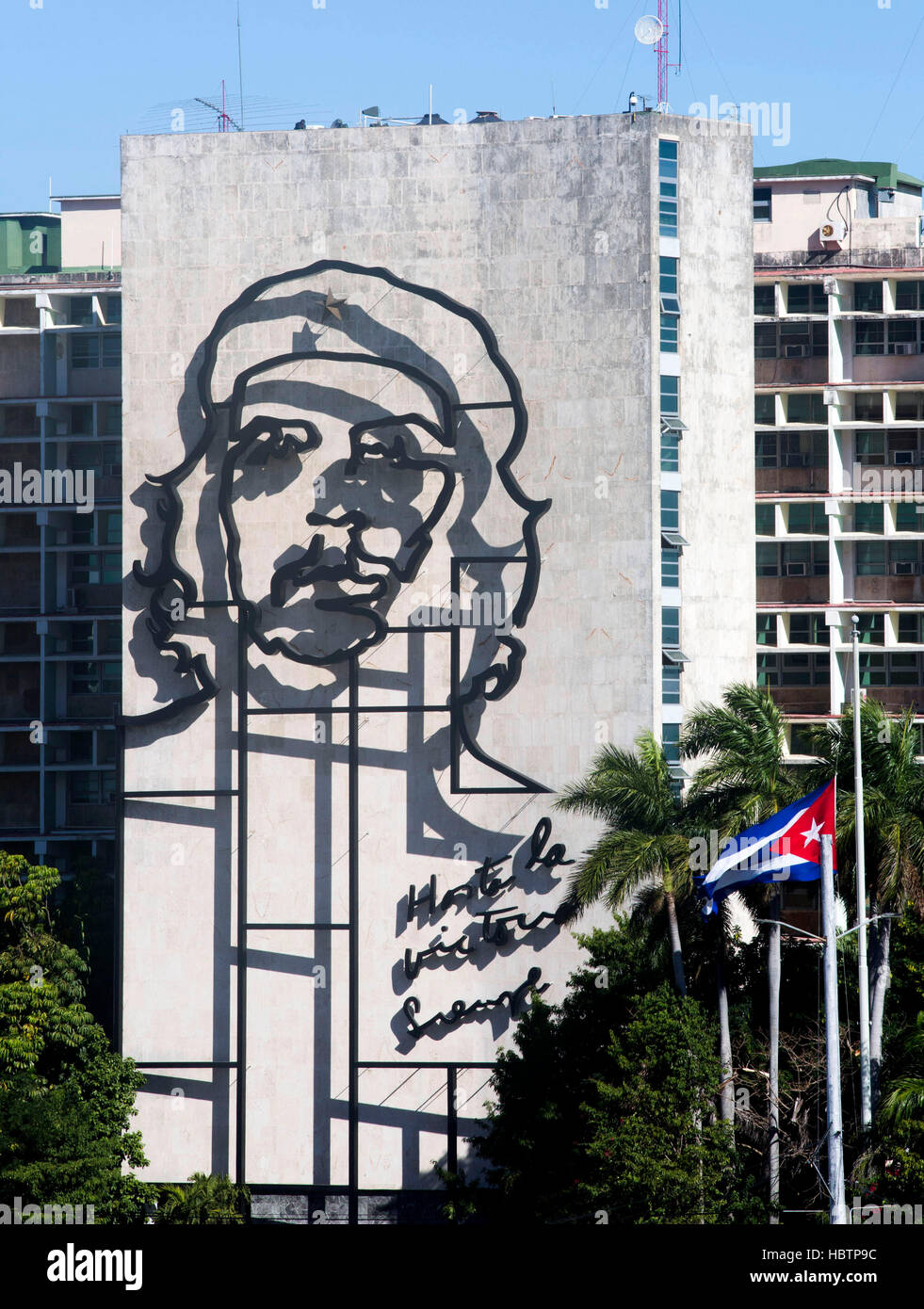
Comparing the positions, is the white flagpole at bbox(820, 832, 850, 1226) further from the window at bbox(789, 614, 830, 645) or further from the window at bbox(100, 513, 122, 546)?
the window at bbox(100, 513, 122, 546)

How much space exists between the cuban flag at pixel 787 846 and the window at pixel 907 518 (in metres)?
33.3

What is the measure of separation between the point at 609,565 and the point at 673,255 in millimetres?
9146

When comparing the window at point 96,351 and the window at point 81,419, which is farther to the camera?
the window at point 96,351

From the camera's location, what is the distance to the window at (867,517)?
63344 millimetres

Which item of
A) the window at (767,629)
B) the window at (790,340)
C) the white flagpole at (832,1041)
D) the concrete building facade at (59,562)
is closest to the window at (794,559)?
the window at (767,629)

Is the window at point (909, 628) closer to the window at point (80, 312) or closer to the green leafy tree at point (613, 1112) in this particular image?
the green leafy tree at point (613, 1112)

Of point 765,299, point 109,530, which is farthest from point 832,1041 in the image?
point 109,530

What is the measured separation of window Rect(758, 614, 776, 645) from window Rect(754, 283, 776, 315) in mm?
10838

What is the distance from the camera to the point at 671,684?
50094 mm

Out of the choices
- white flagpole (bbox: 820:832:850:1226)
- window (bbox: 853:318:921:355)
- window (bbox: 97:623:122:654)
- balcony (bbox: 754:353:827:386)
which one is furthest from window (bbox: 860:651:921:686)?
white flagpole (bbox: 820:832:850:1226)

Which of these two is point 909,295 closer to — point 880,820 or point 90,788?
point 880,820
